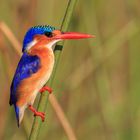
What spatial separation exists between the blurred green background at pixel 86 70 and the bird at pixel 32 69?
137 millimetres

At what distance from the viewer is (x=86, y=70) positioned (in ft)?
9.27

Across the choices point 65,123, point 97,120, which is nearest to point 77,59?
point 97,120

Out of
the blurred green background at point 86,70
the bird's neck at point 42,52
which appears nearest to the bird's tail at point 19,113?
the blurred green background at point 86,70

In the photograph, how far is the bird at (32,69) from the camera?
2156 millimetres

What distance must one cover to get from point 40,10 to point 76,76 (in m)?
0.49

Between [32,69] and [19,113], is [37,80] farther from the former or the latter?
[19,113]

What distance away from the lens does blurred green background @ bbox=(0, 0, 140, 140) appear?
2600 millimetres

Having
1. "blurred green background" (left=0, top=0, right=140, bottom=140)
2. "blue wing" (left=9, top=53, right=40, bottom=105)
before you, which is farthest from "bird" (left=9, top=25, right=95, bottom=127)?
"blurred green background" (left=0, top=0, right=140, bottom=140)

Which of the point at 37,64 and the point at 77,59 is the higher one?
the point at 37,64

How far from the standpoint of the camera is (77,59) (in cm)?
311

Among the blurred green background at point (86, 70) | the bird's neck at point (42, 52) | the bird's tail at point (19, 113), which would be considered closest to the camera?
the bird's tail at point (19, 113)

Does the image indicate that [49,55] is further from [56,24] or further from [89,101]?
[89,101]

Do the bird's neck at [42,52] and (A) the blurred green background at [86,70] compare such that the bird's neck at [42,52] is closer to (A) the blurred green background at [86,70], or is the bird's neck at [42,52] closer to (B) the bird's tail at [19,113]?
(A) the blurred green background at [86,70]

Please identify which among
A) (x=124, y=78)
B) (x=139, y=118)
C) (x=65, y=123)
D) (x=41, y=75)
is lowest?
(x=124, y=78)
